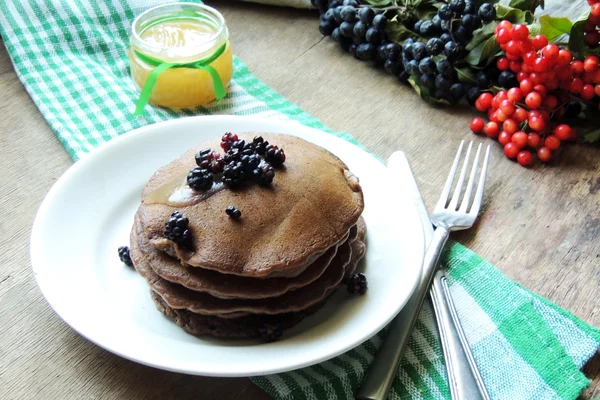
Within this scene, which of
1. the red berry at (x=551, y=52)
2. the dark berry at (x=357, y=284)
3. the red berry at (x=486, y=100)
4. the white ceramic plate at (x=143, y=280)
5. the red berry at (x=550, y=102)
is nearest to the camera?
the white ceramic plate at (x=143, y=280)

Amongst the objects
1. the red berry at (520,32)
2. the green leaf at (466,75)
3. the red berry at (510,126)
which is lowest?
the red berry at (510,126)

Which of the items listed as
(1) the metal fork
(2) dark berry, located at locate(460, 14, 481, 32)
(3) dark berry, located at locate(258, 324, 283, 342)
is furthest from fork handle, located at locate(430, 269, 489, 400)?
(2) dark berry, located at locate(460, 14, 481, 32)

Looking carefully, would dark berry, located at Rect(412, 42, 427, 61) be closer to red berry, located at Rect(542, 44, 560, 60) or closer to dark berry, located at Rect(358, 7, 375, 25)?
dark berry, located at Rect(358, 7, 375, 25)

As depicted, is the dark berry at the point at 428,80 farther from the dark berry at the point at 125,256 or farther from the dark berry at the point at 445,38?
the dark berry at the point at 125,256

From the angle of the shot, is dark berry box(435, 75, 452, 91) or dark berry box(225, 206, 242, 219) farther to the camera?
dark berry box(435, 75, 452, 91)

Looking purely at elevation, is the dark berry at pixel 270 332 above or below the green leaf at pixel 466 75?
above

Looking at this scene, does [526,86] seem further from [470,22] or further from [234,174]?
[234,174]

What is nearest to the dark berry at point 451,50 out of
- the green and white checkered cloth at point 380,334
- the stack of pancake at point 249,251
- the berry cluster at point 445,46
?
the berry cluster at point 445,46
